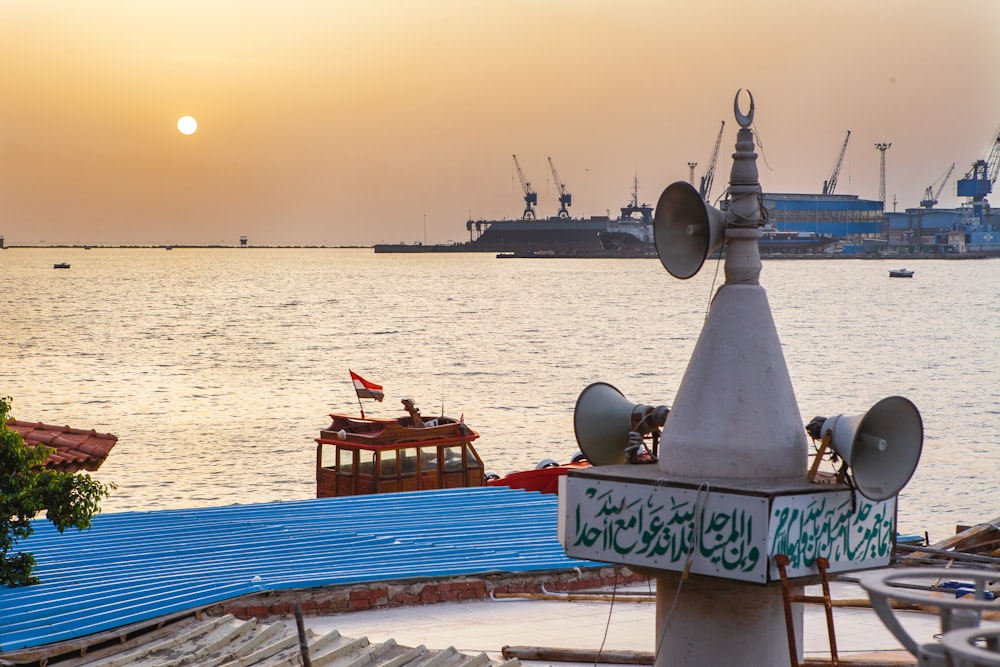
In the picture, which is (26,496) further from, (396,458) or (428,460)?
(428,460)

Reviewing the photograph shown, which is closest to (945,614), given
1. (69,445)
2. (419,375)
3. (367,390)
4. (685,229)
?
(685,229)

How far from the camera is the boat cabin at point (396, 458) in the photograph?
31203 mm

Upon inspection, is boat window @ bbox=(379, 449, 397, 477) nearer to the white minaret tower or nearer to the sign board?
the white minaret tower

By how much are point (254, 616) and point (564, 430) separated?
48025 mm

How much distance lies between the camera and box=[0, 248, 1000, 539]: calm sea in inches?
2143

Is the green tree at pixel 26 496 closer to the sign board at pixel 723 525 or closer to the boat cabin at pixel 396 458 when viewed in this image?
the sign board at pixel 723 525

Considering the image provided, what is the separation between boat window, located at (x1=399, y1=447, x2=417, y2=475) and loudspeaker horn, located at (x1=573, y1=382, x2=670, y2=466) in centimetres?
1969

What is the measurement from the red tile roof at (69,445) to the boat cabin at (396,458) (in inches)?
241

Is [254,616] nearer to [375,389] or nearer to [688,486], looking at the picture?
[688,486]

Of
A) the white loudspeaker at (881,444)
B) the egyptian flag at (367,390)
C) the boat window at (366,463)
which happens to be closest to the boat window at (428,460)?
the boat window at (366,463)

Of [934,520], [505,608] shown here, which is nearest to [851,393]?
[934,520]

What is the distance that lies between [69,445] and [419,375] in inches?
2735

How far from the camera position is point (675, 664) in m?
10.5

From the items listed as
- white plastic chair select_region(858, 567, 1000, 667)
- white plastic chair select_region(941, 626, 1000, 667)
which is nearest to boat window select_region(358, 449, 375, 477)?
white plastic chair select_region(858, 567, 1000, 667)
